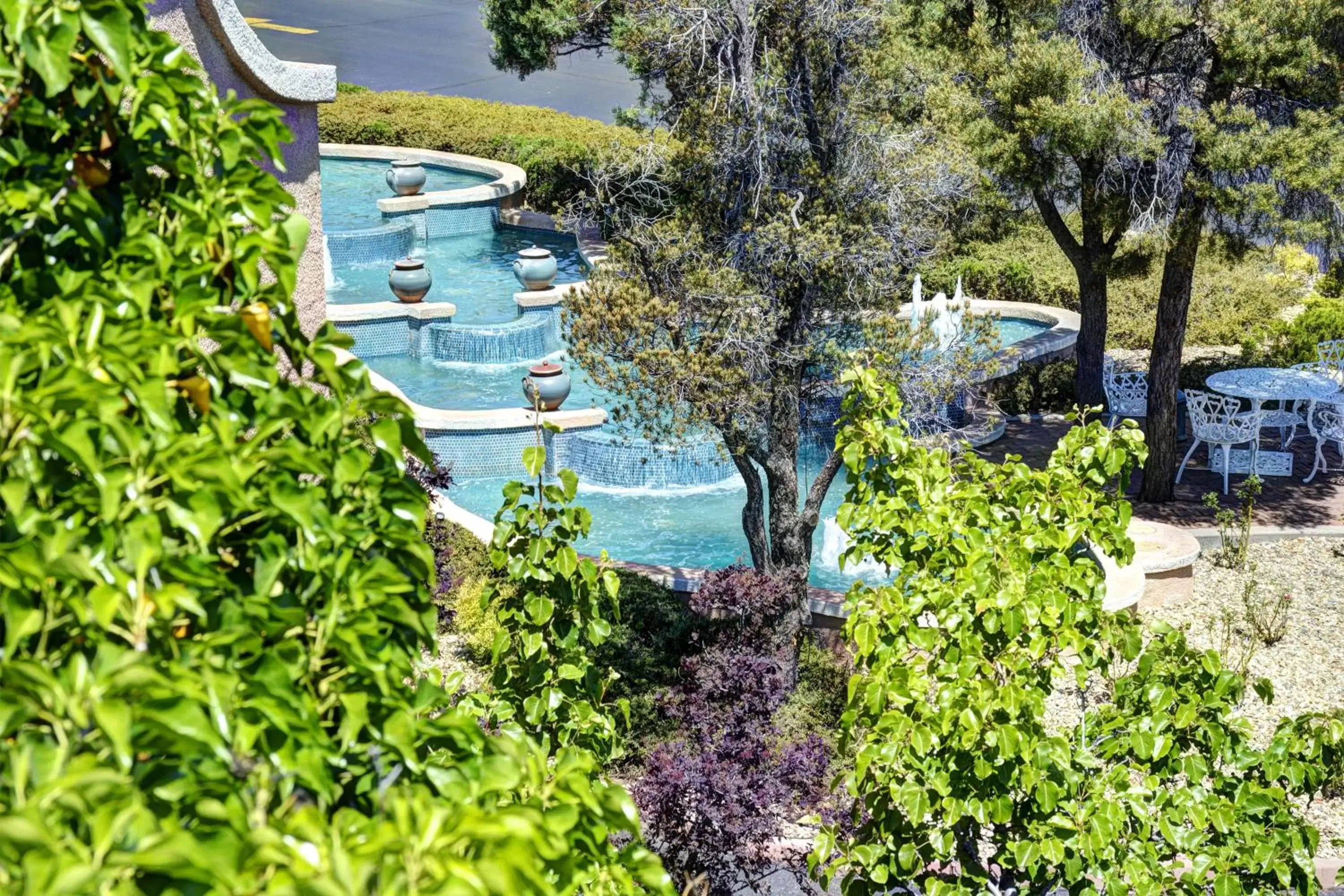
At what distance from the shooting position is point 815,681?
31.4ft

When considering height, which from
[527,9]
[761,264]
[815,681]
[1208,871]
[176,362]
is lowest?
[815,681]

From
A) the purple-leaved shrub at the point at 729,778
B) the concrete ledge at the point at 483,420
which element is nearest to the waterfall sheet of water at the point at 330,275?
the concrete ledge at the point at 483,420

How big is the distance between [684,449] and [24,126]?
39.4 ft

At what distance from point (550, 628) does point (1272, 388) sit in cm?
1133

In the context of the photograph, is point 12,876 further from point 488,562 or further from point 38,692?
point 488,562

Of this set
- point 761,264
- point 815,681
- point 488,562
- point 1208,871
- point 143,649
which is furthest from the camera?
point 488,562

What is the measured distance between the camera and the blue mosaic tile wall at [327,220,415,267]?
74.0 ft

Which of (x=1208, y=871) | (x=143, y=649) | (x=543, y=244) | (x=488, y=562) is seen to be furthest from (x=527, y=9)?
(x=143, y=649)

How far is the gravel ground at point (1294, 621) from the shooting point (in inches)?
381

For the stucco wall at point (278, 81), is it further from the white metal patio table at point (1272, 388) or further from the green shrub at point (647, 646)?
the white metal patio table at point (1272, 388)

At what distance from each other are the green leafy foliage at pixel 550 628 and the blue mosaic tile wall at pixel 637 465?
927 cm

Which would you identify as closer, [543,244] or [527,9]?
[527,9]

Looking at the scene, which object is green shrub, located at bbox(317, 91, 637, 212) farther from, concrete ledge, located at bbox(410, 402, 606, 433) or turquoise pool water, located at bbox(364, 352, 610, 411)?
concrete ledge, located at bbox(410, 402, 606, 433)

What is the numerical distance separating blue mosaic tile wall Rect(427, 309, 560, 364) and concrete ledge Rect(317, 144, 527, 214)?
6083 mm
